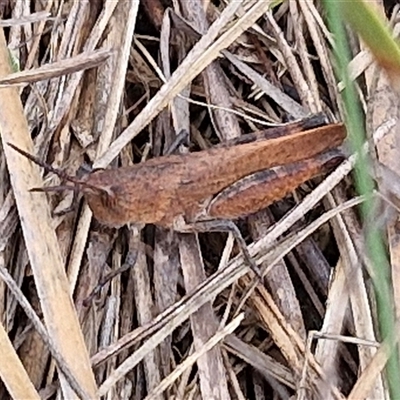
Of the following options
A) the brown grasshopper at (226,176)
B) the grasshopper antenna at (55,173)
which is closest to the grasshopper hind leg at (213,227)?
the brown grasshopper at (226,176)

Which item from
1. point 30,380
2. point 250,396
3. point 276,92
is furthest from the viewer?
point 276,92

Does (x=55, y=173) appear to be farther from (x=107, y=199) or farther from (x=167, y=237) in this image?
(x=167, y=237)

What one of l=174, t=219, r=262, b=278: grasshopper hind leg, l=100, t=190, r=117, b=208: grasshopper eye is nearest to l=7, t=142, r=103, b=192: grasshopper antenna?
l=100, t=190, r=117, b=208: grasshopper eye

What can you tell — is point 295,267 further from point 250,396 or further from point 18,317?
point 18,317

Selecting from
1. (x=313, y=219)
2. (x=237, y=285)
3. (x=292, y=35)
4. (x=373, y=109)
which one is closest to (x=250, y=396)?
(x=237, y=285)

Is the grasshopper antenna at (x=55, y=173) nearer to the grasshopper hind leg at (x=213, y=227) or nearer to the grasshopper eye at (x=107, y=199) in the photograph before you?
the grasshopper eye at (x=107, y=199)

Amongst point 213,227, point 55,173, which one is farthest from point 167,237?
point 55,173
